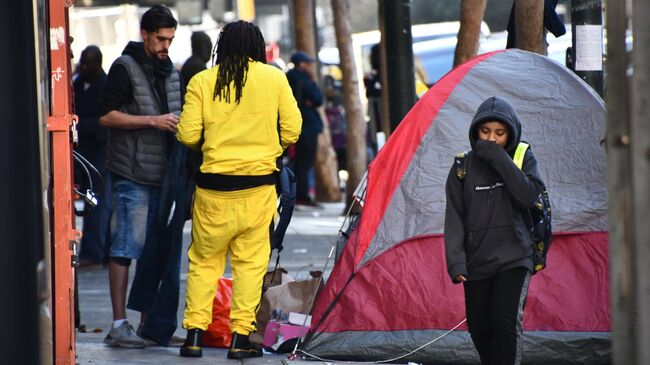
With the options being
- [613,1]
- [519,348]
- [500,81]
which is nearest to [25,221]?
[613,1]

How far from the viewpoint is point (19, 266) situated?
3539 mm

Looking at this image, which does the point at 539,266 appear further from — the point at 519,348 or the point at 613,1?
the point at 613,1

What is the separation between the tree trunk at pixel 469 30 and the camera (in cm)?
998

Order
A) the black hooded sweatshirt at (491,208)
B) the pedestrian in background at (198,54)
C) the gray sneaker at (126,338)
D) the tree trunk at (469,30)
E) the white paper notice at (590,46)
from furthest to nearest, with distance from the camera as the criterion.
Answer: the tree trunk at (469,30), the pedestrian in background at (198,54), the white paper notice at (590,46), the gray sneaker at (126,338), the black hooded sweatshirt at (491,208)

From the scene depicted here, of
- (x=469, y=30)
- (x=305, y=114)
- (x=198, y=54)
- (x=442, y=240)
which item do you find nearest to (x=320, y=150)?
(x=305, y=114)

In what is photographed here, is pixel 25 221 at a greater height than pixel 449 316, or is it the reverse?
pixel 25 221

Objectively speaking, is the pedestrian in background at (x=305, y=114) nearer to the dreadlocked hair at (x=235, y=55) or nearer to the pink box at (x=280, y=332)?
the pink box at (x=280, y=332)

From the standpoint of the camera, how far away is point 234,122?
22.5ft

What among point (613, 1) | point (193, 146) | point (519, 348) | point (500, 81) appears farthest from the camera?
point (500, 81)

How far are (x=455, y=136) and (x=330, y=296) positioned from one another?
3.67 ft

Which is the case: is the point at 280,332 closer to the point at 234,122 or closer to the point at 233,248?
the point at 233,248

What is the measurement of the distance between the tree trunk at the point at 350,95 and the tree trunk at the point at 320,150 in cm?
181

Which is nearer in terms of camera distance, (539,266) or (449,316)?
(539,266)

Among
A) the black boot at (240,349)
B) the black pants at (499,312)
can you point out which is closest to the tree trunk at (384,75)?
the black boot at (240,349)
